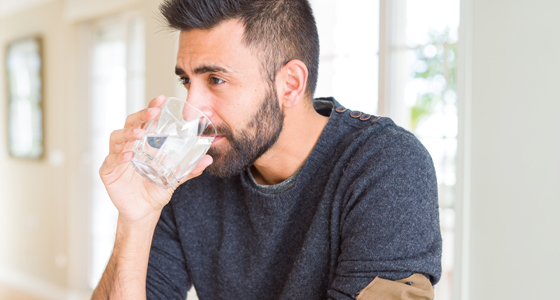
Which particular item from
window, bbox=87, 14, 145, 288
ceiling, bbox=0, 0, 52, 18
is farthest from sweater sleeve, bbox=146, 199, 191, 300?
ceiling, bbox=0, 0, 52, 18

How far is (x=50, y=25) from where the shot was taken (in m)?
4.54

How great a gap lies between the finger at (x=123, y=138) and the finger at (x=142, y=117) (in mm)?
21

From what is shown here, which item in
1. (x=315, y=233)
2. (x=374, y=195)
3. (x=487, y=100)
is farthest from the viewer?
(x=487, y=100)

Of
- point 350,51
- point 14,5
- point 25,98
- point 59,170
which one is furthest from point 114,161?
point 14,5

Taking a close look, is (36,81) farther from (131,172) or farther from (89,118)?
(131,172)

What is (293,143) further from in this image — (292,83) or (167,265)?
(167,265)

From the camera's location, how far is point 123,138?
3.37ft

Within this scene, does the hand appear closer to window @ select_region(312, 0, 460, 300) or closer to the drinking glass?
the drinking glass

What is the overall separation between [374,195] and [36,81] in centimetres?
467

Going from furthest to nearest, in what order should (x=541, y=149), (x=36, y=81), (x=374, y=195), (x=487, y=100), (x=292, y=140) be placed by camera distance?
1. (x=36, y=81)
2. (x=487, y=100)
3. (x=541, y=149)
4. (x=292, y=140)
5. (x=374, y=195)

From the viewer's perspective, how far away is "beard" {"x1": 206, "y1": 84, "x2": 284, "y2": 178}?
1150 mm

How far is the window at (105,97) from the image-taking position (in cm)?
394

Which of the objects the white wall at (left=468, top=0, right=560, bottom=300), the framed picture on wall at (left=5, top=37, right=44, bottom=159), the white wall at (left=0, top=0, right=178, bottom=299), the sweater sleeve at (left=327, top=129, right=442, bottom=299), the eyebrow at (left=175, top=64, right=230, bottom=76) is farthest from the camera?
the framed picture on wall at (left=5, top=37, right=44, bottom=159)

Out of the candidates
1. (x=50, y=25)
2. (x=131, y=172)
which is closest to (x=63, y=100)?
(x=50, y=25)
